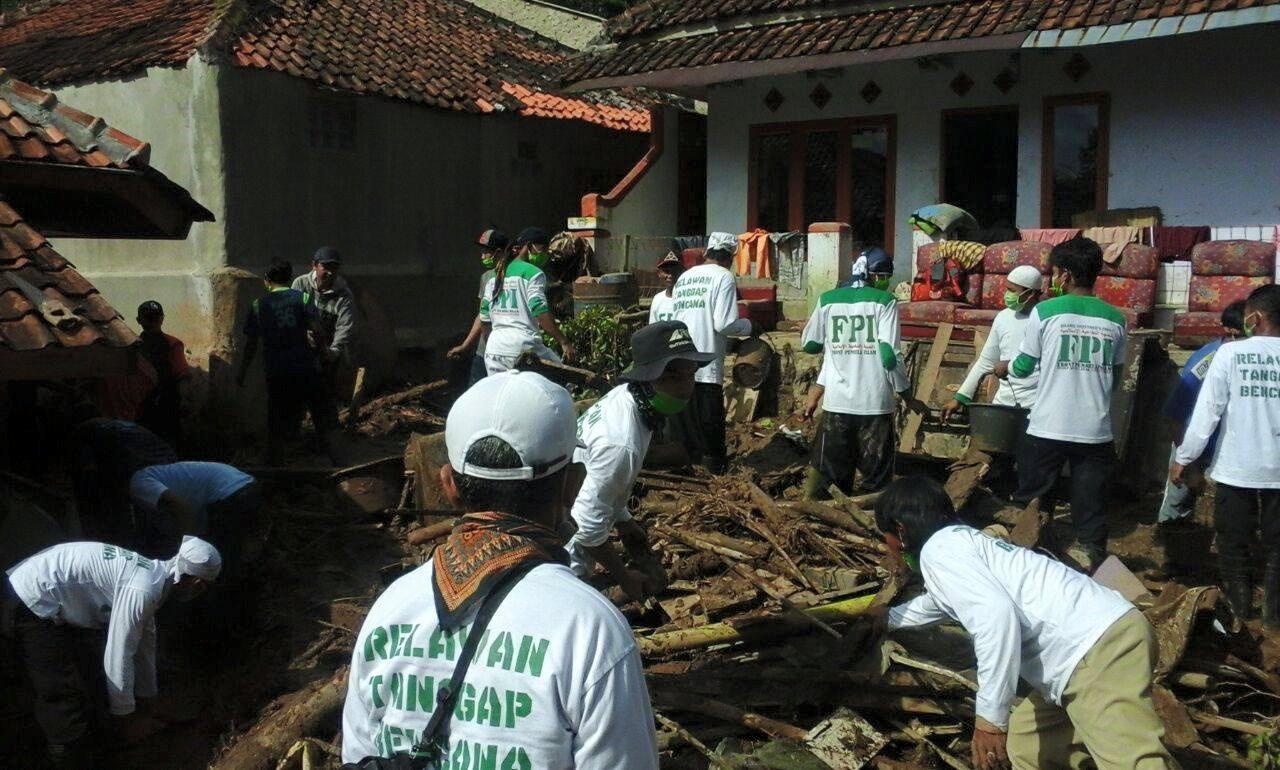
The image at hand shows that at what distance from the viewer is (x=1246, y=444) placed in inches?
229

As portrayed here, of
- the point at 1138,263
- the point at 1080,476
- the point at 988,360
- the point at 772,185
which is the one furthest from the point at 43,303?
the point at 772,185

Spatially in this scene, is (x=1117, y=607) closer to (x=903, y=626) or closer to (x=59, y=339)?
(x=903, y=626)

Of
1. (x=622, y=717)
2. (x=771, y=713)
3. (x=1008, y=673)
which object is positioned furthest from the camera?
(x=771, y=713)

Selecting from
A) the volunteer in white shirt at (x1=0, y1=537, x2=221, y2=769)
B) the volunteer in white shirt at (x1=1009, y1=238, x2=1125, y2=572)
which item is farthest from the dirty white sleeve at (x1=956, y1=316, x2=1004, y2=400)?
the volunteer in white shirt at (x1=0, y1=537, x2=221, y2=769)

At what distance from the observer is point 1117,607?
12.0 ft

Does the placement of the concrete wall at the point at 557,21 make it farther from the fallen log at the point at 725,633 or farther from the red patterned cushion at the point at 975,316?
the fallen log at the point at 725,633

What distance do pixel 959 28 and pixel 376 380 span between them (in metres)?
8.51

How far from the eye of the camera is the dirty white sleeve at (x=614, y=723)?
1.97 meters

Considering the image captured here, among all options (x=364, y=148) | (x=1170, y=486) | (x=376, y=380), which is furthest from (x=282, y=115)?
(x=1170, y=486)

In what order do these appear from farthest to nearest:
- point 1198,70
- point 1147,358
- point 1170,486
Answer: point 1198,70 → point 1147,358 → point 1170,486

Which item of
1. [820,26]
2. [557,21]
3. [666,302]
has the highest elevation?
[557,21]

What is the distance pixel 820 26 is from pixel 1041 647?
1054 cm

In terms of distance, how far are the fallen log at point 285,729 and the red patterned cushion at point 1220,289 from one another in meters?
8.25

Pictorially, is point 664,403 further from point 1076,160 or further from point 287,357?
point 1076,160
